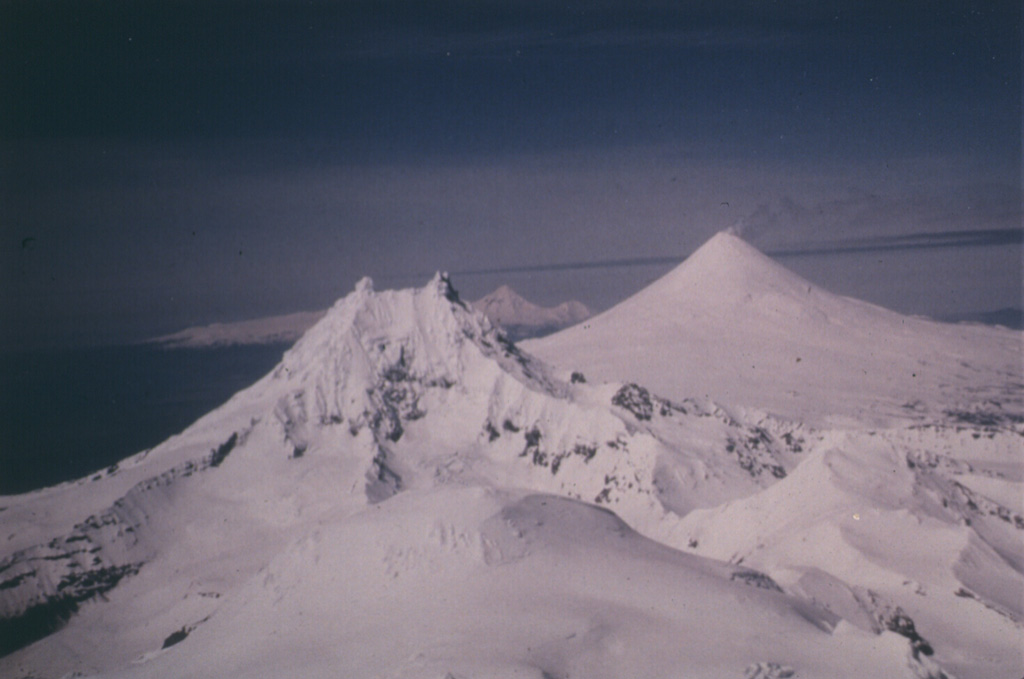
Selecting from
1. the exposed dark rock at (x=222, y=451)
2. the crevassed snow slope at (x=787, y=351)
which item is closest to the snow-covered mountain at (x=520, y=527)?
the exposed dark rock at (x=222, y=451)

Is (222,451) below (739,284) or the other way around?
below

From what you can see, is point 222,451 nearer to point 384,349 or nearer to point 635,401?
point 384,349

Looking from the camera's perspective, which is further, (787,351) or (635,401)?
(787,351)

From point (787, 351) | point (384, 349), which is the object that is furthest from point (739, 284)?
point (384, 349)

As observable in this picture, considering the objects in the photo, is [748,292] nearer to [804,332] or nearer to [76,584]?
[804,332]

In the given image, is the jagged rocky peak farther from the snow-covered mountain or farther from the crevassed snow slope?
the crevassed snow slope

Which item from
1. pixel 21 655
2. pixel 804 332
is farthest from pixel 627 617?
pixel 804 332

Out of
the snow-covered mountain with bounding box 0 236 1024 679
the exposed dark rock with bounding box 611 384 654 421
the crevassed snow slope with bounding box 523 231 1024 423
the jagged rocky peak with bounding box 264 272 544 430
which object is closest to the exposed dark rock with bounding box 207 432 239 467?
the snow-covered mountain with bounding box 0 236 1024 679
